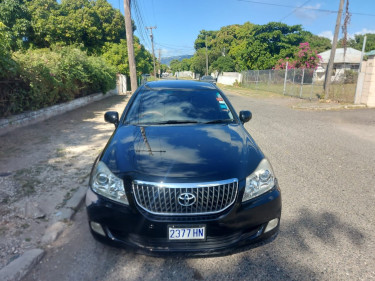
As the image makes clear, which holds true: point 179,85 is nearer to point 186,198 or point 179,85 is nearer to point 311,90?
point 186,198

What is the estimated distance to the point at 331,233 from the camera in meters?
2.92

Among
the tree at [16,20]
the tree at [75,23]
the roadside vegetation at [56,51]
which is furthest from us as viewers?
the tree at [75,23]

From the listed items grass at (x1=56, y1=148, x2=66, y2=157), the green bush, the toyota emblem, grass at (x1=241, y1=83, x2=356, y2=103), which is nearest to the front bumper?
the toyota emblem

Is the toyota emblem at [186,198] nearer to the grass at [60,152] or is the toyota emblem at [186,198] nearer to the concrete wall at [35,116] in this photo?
the grass at [60,152]

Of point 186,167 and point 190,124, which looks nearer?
point 186,167

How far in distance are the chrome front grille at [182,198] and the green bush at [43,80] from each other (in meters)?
6.83

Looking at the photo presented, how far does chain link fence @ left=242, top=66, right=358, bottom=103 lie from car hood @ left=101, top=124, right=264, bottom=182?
14.7 metres

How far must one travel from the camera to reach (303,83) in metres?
19.6

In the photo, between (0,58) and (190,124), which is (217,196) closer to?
(190,124)

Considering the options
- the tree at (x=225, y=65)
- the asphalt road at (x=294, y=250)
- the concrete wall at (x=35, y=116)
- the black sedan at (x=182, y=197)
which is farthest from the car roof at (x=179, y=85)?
the tree at (x=225, y=65)

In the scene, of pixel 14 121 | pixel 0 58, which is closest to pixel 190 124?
pixel 0 58

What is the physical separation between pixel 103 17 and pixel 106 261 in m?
24.5

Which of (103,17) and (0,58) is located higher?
(103,17)

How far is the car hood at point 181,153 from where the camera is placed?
229cm
